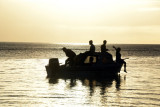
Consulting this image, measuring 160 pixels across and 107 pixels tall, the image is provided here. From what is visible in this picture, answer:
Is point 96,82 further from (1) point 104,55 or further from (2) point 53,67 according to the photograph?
(2) point 53,67

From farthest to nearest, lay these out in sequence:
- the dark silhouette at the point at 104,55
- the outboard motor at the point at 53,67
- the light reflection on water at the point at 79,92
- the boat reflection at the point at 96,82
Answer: the dark silhouette at the point at 104,55 < the outboard motor at the point at 53,67 < the boat reflection at the point at 96,82 < the light reflection on water at the point at 79,92

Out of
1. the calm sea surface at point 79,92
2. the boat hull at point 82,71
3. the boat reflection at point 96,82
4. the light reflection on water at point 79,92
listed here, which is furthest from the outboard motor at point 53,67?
the calm sea surface at point 79,92

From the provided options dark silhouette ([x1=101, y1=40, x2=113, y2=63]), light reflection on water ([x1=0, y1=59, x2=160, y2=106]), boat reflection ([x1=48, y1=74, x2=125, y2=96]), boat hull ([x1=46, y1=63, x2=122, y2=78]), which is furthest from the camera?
dark silhouette ([x1=101, y1=40, x2=113, y2=63])

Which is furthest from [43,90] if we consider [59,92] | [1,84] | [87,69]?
[87,69]

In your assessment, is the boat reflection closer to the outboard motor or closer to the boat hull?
the boat hull

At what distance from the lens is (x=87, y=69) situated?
99.5 ft

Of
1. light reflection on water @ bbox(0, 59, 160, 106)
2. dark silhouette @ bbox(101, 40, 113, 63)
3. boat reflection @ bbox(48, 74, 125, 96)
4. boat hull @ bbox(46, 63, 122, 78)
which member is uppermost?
dark silhouette @ bbox(101, 40, 113, 63)

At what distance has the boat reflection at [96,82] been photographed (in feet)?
79.6

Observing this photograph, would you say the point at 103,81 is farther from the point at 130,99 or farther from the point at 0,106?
the point at 0,106

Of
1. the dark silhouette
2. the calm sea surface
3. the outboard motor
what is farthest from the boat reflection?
the dark silhouette

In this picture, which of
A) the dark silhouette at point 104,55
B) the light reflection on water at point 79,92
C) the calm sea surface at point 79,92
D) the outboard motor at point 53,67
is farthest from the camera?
the dark silhouette at point 104,55

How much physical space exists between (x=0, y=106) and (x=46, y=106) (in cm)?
193

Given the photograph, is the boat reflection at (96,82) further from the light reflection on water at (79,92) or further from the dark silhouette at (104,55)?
the dark silhouette at (104,55)

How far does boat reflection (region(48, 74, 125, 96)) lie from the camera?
24266mm
